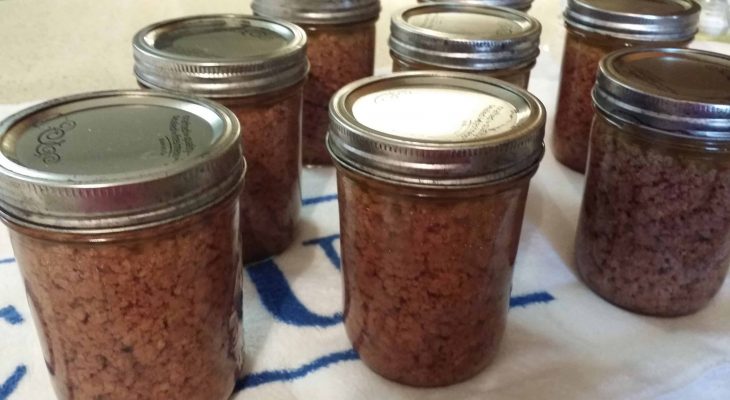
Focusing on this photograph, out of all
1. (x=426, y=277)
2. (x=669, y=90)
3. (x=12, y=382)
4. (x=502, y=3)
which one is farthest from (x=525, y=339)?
(x=502, y=3)

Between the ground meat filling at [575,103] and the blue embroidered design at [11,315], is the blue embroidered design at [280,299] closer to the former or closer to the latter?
the blue embroidered design at [11,315]

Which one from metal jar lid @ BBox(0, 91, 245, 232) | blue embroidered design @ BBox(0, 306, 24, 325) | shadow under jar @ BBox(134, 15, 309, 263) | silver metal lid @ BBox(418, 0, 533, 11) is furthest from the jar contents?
silver metal lid @ BBox(418, 0, 533, 11)

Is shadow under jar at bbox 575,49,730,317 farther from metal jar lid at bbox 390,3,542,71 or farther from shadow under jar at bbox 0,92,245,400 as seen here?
shadow under jar at bbox 0,92,245,400

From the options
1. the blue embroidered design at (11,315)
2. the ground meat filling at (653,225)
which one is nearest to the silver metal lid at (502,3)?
the ground meat filling at (653,225)

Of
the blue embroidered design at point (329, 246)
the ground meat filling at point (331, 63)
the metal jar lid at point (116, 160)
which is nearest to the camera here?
the metal jar lid at point (116, 160)

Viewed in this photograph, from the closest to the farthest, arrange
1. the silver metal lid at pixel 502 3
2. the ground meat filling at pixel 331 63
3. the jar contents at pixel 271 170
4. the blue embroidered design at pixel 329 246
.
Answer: the jar contents at pixel 271 170, the blue embroidered design at pixel 329 246, the ground meat filling at pixel 331 63, the silver metal lid at pixel 502 3

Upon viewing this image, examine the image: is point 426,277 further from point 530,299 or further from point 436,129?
point 530,299
